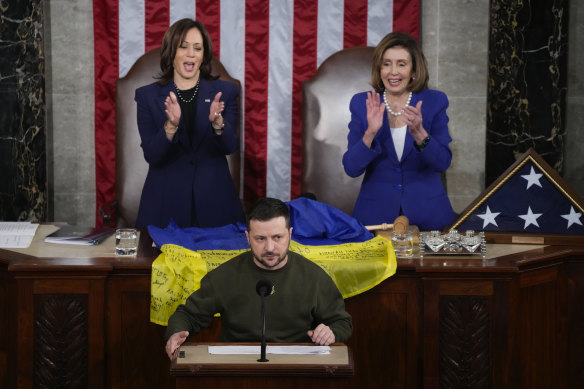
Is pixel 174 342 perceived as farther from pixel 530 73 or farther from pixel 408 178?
pixel 530 73

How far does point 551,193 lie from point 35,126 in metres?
3.25

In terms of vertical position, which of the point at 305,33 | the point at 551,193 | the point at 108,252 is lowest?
the point at 108,252

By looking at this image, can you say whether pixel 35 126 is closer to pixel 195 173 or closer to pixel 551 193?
pixel 195 173

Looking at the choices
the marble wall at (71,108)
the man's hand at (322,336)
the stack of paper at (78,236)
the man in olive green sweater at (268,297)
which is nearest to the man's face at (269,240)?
the man in olive green sweater at (268,297)

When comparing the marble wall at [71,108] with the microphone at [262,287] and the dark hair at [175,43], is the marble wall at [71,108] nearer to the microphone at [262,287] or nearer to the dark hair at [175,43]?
the dark hair at [175,43]

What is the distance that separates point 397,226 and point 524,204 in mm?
621

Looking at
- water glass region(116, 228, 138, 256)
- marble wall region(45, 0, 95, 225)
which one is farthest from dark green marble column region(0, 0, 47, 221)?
water glass region(116, 228, 138, 256)

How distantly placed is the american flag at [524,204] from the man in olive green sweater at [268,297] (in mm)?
1235

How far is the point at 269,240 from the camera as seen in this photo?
9.43 ft

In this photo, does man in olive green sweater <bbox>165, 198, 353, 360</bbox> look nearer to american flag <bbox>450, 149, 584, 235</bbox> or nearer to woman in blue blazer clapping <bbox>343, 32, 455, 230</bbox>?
american flag <bbox>450, 149, 584, 235</bbox>

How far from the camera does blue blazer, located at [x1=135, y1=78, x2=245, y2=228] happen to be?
464 centimetres

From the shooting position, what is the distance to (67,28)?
5.75m

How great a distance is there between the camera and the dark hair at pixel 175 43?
4.52 meters

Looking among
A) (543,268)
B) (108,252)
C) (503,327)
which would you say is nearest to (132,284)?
(108,252)
